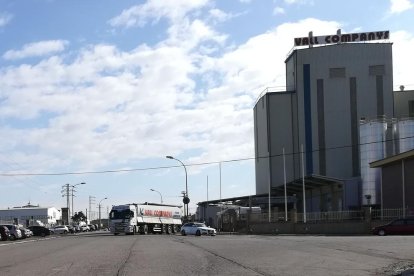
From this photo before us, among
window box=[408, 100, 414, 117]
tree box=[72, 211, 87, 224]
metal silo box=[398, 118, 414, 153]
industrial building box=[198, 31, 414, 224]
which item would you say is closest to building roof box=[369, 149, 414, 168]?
metal silo box=[398, 118, 414, 153]

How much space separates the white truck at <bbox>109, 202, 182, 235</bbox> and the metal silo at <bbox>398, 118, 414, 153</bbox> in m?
29.7

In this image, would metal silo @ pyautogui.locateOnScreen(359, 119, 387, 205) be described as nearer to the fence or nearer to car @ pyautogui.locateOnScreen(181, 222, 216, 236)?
the fence

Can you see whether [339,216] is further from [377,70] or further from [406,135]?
[377,70]

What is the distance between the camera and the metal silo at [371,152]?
66.4m

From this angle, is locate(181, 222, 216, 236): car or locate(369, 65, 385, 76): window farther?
locate(369, 65, 385, 76): window

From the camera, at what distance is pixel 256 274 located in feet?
48.1

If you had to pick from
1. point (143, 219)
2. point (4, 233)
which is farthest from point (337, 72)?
point (4, 233)

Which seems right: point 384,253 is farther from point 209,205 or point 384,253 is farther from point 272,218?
point 209,205

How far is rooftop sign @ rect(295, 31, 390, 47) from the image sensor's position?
88.6 metres

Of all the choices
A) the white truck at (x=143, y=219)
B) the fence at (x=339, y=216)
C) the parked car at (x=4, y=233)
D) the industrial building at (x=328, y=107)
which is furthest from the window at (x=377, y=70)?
the parked car at (x=4, y=233)

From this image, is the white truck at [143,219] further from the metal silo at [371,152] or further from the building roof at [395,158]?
the building roof at [395,158]

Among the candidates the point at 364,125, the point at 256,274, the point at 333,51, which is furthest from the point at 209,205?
the point at 256,274

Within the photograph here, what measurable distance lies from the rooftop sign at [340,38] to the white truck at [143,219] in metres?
34.8

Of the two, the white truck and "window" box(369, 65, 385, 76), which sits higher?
"window" box(369, 65, 385, 76)
